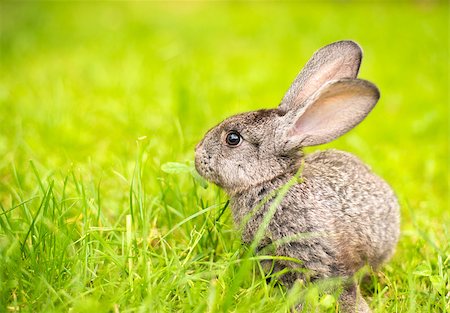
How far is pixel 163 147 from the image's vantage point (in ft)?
18.5

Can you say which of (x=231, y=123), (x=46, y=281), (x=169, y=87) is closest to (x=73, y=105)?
(x=169, y=87)

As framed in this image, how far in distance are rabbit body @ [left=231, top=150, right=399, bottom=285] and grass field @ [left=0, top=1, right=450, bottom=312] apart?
180mm

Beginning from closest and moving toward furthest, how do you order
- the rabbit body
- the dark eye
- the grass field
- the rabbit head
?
the grass field
the rabbit body
the rabbit head
the dark eye

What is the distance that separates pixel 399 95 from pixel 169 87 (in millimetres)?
3475

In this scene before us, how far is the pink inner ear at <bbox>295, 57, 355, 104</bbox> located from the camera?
3.96 m

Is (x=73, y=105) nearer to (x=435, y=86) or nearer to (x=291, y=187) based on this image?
(x=291, y=187)

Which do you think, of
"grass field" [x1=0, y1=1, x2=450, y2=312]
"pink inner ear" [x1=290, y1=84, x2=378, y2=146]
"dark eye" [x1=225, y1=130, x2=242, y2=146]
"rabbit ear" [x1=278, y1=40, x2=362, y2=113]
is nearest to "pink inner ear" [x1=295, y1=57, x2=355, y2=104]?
"rabbit ear" [x1=278, y1=40, x2=362, y2=113]

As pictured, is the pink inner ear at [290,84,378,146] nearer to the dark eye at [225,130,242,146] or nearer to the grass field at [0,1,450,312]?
the dark eye at [225,130,242,146]

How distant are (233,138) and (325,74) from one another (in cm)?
77

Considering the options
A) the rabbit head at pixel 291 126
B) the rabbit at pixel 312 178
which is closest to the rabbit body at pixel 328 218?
the rabbit at pixel 312 178

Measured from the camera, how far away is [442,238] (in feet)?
14.6

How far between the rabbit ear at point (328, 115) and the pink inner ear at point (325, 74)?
0.20 meters

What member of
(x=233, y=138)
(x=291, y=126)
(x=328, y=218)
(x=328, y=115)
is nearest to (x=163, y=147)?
(x=233, y=138)

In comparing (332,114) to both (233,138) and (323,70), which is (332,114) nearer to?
(323,70)
